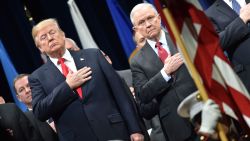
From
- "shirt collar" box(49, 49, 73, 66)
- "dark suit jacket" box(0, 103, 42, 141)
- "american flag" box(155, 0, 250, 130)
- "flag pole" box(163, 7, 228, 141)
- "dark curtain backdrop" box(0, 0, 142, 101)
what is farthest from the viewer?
"dark curtain backdrop" box(0, 0, 142, 101)

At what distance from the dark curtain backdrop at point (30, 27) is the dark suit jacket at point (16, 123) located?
3.05 metres

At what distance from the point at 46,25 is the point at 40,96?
0.59 meters

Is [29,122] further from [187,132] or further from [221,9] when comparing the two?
[221,9]

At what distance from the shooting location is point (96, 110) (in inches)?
217

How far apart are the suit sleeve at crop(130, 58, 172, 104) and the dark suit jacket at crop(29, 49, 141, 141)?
166 mm

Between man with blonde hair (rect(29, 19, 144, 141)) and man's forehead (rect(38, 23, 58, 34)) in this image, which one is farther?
man's forehead (rect(38, 23, 58, 34))

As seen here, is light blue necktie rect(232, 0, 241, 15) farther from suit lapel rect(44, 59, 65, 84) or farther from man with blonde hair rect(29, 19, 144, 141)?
suit lapel rect(44, 59, 65, 84)

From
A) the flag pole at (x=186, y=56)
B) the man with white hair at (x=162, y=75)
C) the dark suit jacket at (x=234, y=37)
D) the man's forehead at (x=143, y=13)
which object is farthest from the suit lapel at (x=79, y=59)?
the flag pole at (x=186, y=56)

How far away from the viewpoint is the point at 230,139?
329 cm

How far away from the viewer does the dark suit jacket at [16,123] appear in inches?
231

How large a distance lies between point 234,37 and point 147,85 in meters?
0.74

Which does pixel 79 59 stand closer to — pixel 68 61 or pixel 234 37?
pixel 68 61

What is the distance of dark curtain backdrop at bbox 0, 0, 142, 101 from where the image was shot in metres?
9.04

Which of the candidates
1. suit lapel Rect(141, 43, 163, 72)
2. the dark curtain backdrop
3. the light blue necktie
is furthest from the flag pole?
the dark curtain backdrop
